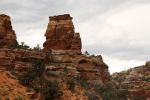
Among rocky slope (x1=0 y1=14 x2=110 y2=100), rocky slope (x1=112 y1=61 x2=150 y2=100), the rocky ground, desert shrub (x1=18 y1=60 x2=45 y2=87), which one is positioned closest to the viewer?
the rocky ground

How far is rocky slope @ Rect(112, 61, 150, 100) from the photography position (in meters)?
97.1

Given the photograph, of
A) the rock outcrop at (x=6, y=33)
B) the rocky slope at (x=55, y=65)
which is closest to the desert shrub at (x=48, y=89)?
the rocky slope at (x=55, y=65)

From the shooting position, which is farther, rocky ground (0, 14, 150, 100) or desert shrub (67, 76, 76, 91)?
desert shrub (67, 76, 76, 91)

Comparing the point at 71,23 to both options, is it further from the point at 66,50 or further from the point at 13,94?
the point at 13,94

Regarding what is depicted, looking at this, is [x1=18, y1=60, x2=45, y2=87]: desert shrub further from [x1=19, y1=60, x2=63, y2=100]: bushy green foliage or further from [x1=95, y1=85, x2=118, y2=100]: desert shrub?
[x1=95, y1=85, x2=118, y2=100]: desert shrub

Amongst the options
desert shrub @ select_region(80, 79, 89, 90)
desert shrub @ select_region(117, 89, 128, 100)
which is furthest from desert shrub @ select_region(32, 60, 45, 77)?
→ desert shrub @ select_region(117, 89, 128, 100)

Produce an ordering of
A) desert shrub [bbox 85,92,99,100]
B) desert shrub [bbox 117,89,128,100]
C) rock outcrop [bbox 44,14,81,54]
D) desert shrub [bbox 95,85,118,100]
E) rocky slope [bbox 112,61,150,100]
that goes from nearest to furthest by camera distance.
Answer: desert shrub [bbox 85,92,99,100], desert shrub [bbox 95,85,118,100], rock outcrop [bbox 44,14,81,54], desert shrub [bbox 117,89,128,100], rocky slope [bbox 112,61,150,100]

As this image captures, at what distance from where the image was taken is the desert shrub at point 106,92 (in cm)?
7825

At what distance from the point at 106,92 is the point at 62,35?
36.5 feet

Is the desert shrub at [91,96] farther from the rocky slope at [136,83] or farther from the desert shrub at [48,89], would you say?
the rocky slope at [136,83]

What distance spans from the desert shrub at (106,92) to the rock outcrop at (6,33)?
15852 millimetres

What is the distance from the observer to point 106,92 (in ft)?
261

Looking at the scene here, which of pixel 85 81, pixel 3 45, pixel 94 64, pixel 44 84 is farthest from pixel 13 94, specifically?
pixel 94 64

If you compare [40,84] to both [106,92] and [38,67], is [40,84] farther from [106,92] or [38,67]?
[106,92]
